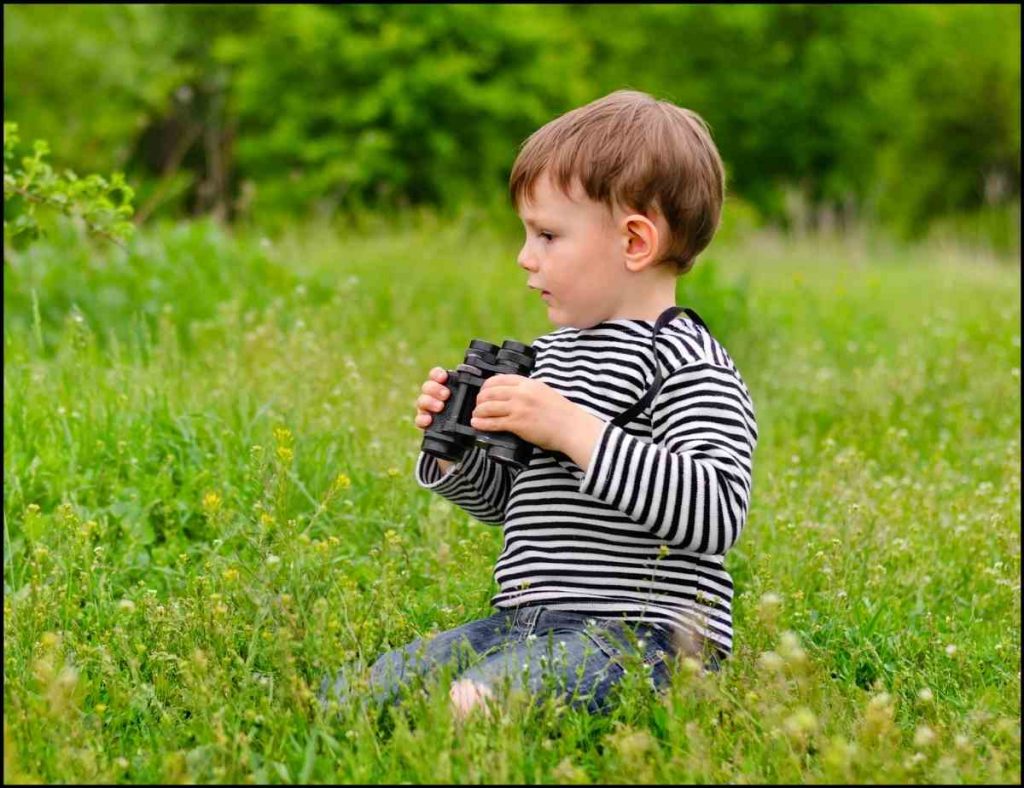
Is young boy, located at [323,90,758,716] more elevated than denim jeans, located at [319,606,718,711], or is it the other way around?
young boy, located at [323,90,758,716]

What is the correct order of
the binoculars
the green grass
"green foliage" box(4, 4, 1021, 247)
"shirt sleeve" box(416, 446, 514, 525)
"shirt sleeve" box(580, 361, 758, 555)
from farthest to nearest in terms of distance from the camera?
1. "green foliage" box(4, 4, 1021, 247)
2. "shirt sleeve" box(416, 446, 514, 525)
3. the binoculars
4. "shirt sleeve" box(580, 361, 758, 555)
5. the green grass

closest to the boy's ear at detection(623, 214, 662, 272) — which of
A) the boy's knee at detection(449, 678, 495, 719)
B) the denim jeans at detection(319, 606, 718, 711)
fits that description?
the denim jeans at detection(319, 606, 718, 711)

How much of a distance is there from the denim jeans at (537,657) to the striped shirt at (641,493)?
0.05m

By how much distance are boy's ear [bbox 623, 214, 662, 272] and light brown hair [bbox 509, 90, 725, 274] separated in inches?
1.3

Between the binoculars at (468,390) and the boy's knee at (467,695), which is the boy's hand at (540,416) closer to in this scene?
the binoculars at (468,390)

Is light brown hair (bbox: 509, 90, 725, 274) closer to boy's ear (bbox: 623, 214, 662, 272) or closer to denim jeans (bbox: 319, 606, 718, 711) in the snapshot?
boy's ear (bbox: 623, 214, 662, 272)

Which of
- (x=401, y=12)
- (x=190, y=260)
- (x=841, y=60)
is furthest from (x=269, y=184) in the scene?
(x=190, y=260)

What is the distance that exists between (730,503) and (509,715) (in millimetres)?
643

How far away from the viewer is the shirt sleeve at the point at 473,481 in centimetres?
327

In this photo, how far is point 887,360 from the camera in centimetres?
783

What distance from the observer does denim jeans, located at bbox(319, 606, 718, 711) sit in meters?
2.76

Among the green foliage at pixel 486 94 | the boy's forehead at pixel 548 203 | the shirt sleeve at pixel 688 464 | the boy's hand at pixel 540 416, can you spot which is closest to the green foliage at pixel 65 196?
the boy's forehead at pixel 548 203

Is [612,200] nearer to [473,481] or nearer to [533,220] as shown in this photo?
[533,220]

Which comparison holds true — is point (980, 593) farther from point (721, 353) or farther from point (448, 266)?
point (448, 266)
